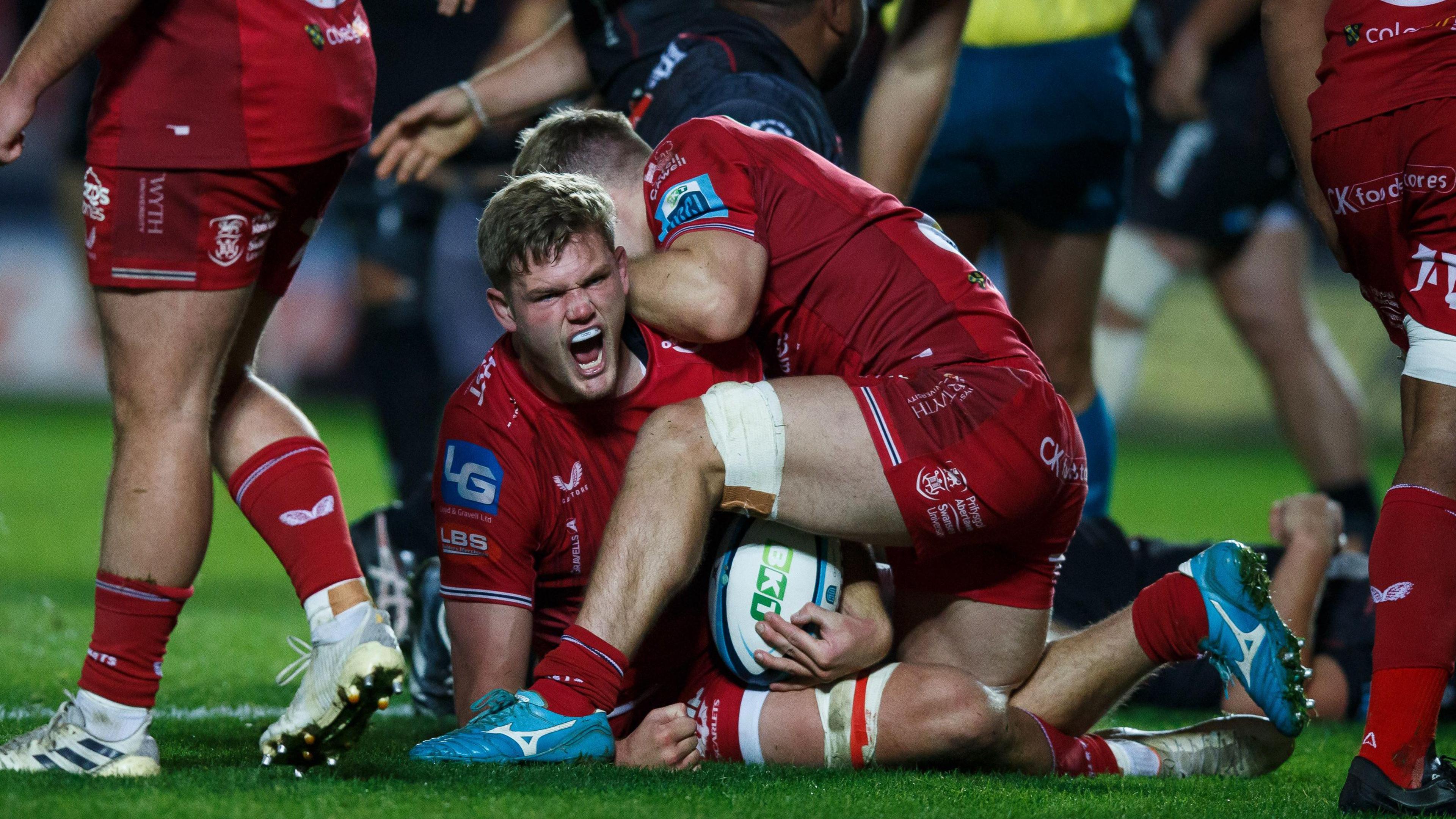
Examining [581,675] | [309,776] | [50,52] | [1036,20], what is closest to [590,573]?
[581,675]

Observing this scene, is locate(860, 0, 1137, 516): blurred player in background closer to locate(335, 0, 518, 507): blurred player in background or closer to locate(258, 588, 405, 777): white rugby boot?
locate(335, 0, 518, 507): blurred player in background

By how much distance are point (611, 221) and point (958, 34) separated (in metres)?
1.67

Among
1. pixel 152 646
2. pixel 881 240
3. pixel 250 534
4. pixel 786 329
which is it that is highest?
pixel 881 240

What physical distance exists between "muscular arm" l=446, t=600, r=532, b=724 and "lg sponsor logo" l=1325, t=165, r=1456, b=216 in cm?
167

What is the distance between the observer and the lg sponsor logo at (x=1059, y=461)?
284cm

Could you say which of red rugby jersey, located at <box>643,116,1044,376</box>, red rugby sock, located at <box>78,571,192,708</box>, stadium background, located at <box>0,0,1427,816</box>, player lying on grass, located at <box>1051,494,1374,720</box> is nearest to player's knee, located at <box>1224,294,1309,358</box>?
stadium background, located at <box>0,0,1427,816</box>

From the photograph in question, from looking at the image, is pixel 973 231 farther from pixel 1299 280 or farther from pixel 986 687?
pixel 986 687

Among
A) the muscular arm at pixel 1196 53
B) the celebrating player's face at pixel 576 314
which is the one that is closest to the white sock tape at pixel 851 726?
the celebrating player's face at pixel 576 314

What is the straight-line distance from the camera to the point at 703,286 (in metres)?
2.79

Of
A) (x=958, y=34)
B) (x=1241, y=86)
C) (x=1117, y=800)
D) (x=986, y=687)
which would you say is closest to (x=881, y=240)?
(x=986, y=687)

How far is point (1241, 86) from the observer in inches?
232

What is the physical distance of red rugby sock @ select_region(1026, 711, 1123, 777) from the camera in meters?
2.92

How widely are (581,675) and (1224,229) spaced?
4.12 meters

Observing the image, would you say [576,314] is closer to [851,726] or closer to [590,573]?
[590,573]
